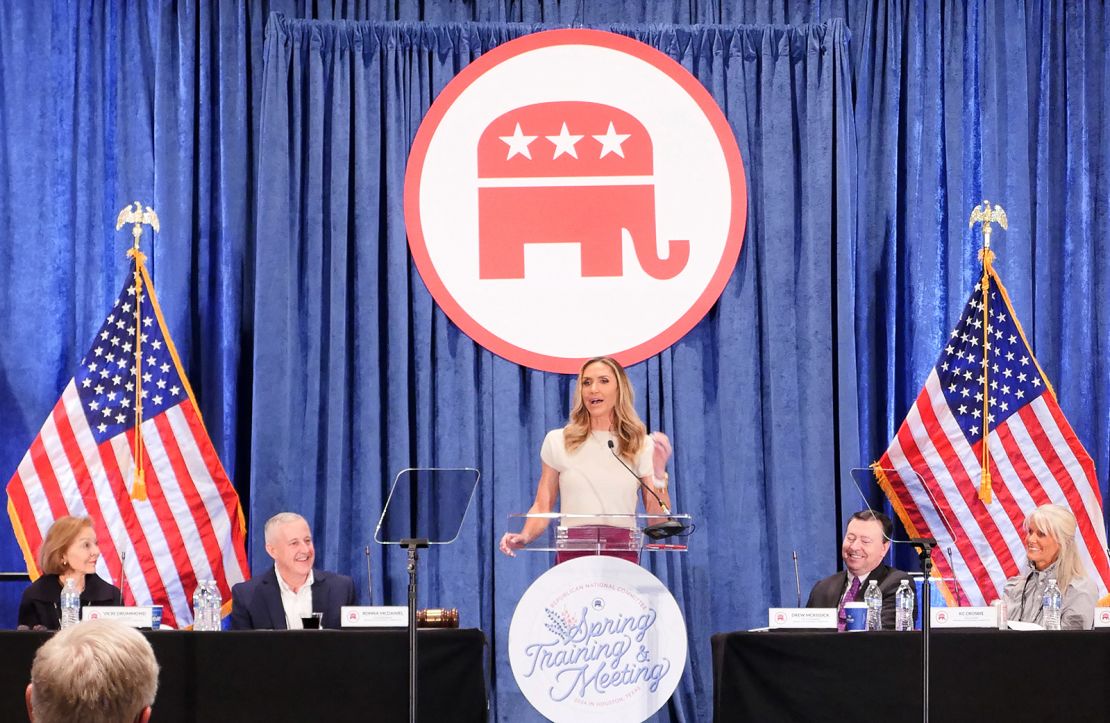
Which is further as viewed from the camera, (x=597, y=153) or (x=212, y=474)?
(x=597, y=153)

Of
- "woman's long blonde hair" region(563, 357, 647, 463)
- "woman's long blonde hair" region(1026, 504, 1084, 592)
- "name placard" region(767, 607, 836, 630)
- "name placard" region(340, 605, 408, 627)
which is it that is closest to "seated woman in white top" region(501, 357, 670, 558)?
"woman's long blonde hair" region(563, 357, 647, 463)

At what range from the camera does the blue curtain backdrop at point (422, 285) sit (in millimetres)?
5926

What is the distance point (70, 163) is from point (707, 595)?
356cm

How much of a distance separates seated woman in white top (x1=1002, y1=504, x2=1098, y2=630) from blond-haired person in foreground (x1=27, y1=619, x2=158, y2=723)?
11.6 ft

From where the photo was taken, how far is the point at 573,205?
6082 millimetres

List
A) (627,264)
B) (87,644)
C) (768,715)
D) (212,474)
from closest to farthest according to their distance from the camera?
(87,644) → (768,715) → (212,474) → (627,264)

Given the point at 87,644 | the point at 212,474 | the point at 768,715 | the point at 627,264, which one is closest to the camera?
the point at 87,644

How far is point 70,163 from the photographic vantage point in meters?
6.18

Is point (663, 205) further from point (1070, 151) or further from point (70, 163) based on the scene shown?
point (70, 163)

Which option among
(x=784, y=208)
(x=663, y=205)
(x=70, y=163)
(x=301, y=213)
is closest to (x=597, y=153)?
(x=663, y=205)

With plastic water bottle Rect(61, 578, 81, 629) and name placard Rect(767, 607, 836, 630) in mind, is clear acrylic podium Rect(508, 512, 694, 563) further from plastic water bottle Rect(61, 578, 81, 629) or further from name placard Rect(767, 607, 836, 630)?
plastic water bottle Rect(61, 578, 81, 629)

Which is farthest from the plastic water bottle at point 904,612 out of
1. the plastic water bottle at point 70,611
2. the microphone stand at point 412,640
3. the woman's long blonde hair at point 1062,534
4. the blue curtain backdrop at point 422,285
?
the plastic water bottle at point 70,611

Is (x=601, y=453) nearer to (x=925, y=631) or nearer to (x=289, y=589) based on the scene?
(x=289, y=589)

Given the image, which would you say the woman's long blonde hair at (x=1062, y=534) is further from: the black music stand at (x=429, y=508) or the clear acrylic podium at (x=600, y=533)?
the black music stand at (x=429, y=508)
